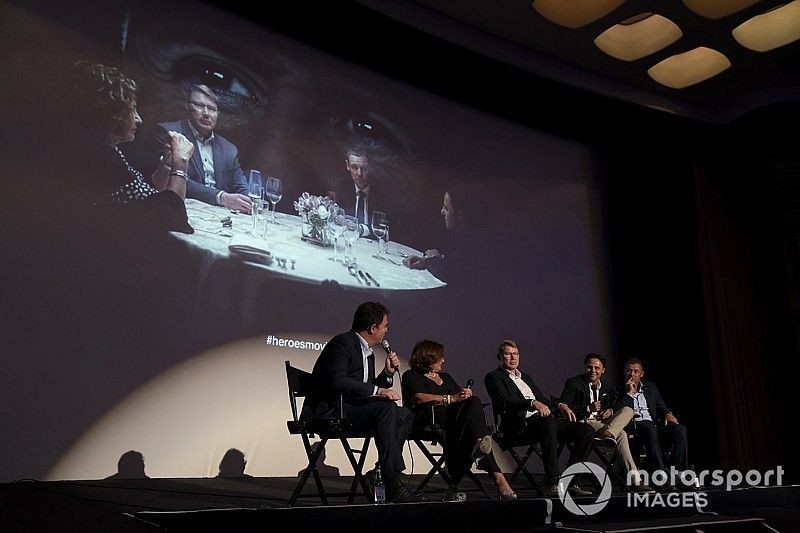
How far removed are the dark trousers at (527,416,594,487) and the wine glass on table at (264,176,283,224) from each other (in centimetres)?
247

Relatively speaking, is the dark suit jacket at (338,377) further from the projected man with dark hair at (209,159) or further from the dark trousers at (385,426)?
the projected man with dark hair at (209,159)

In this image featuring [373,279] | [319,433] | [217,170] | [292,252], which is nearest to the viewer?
[319,433]

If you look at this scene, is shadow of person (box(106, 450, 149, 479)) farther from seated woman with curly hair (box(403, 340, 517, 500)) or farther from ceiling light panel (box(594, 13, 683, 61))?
ceiling light panel (box(594, 13, 683, 61))

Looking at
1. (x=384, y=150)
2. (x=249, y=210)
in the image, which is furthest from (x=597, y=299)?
(x=249, y=210)

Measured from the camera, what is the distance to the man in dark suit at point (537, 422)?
4.42m

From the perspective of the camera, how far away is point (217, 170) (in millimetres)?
5348

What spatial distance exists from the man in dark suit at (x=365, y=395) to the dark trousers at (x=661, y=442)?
2.26 meters

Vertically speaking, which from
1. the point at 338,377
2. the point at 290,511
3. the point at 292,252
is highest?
the point at 292,252

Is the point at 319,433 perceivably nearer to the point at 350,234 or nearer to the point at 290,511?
the point at 290,511

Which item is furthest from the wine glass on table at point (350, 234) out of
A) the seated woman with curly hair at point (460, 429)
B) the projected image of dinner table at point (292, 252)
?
the seated woman with curly hair at point (460, 429)

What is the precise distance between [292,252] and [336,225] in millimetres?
476

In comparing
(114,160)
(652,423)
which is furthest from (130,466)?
(652,423)

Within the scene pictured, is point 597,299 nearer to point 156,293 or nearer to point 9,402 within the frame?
point 156,293

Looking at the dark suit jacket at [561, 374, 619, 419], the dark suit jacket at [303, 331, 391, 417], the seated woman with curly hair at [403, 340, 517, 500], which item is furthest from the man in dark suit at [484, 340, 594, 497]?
the dark suit jacket at [303, 331, 391, 417]
